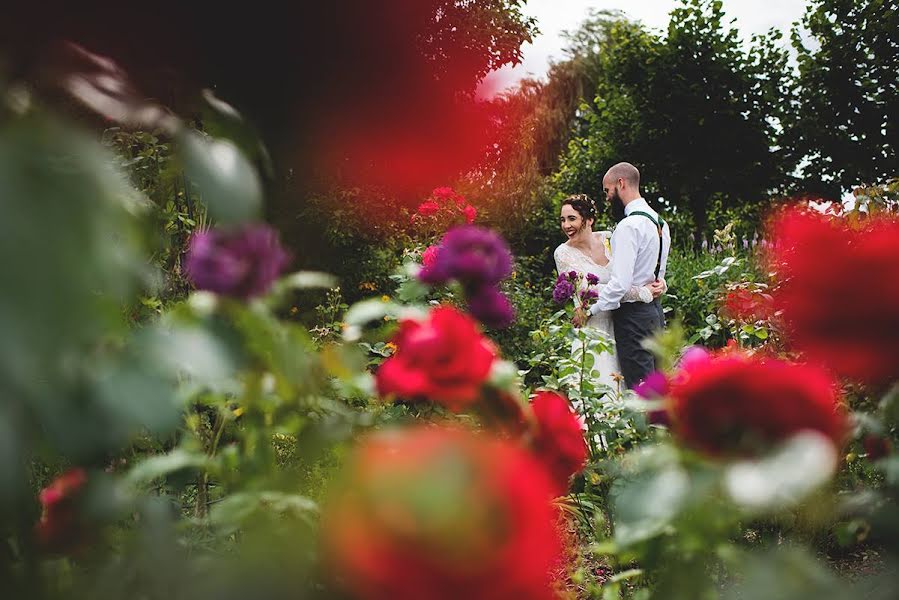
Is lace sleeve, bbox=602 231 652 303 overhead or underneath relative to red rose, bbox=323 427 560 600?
overhead

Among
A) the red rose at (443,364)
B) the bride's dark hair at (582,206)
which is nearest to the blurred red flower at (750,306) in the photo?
the red rose at (443,364)

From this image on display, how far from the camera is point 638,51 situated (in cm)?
1266

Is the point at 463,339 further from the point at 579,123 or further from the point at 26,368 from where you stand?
the point at 579,123

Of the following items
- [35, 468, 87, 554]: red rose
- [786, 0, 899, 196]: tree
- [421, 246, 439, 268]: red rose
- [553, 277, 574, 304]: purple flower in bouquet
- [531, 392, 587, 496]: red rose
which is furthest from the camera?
[786, 0, 899, 196]: tree

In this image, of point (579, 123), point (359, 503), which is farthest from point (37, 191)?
point (579, 123)

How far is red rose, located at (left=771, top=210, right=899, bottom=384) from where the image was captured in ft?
1.96

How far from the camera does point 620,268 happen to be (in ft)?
12.4

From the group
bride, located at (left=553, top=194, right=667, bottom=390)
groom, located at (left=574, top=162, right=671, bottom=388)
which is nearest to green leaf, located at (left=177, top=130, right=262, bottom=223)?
groom, located at (left=574, top=162, right=671, bottom=388)

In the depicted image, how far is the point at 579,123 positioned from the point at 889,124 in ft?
23.2

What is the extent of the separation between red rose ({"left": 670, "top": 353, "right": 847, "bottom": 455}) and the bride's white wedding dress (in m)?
3.21

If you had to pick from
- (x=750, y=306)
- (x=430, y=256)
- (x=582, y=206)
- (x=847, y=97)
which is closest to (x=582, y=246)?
(x=582, y=206)

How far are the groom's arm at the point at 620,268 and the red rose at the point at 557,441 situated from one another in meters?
3.14

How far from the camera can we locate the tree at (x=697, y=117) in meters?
12.3

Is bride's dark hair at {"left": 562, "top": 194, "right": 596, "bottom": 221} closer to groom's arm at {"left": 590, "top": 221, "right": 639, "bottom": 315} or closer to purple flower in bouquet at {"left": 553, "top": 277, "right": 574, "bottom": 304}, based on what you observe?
groom's arm at {"left": 590, "top": 221, "right": 639, "bottom": 315}
